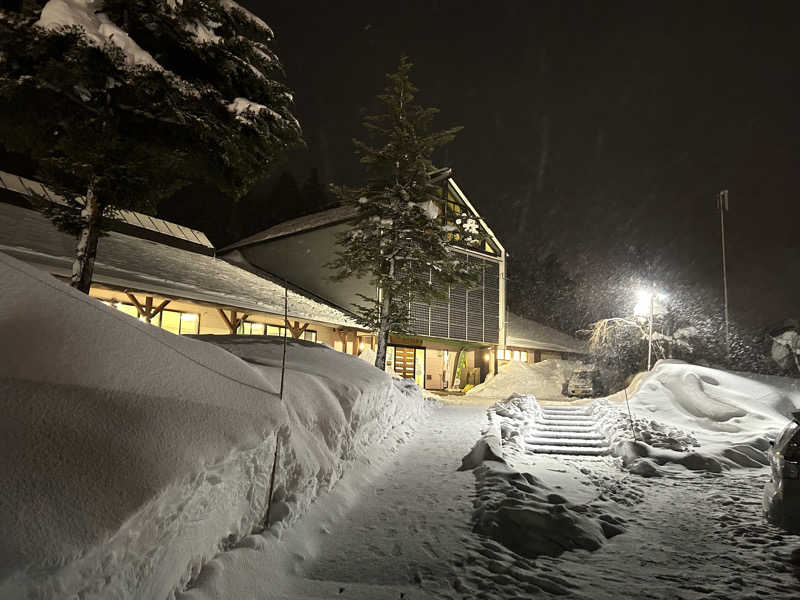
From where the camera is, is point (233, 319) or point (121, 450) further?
point (233, 319)

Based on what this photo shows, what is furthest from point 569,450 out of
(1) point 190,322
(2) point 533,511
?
(1) point 190,322

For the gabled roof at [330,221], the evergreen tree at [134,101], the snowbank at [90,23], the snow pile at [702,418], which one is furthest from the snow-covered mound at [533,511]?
the gabled roof at [330,221]

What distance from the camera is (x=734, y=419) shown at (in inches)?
438

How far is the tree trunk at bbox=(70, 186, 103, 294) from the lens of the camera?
22.4 feet

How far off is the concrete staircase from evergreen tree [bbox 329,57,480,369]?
524cm

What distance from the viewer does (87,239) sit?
22.7 feet

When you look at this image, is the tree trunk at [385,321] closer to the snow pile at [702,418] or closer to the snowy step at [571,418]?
the snowy step at [571,418]

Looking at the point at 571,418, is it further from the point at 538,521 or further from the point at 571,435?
the point at 538,521

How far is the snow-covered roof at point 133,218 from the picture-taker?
53.0ft

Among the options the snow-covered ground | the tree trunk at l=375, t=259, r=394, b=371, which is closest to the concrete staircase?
the snow-covered ground

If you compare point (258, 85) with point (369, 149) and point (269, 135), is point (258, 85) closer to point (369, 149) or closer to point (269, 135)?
point (269, 135)

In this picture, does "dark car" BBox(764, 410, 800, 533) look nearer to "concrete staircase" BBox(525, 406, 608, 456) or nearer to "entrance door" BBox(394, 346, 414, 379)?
"concrete staircase" BBox(525, 406, 608, 456)

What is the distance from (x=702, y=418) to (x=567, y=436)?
3806mm

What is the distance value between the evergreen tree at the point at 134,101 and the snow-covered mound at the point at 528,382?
17.1 metres
